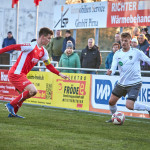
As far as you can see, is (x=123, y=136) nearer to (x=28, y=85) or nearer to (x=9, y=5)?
(x=28, y=85)

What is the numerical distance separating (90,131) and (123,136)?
0.77 meters

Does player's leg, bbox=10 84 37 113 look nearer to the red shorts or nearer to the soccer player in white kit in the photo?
the red shorts

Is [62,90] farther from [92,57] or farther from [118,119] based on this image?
[118,119]

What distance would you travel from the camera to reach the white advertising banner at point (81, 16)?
53.3ft

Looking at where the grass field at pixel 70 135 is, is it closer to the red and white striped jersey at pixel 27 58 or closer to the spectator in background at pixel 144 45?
the red and white striped jersey at pixel 27 58

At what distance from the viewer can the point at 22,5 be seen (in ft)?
89.6

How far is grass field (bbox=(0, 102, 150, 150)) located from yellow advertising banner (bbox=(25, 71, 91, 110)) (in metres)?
2.34

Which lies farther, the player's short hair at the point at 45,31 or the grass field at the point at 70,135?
the player's short hair at the point at 45,31

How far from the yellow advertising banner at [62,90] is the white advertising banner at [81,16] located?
3.51 m

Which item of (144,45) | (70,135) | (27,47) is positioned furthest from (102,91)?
(70,135)

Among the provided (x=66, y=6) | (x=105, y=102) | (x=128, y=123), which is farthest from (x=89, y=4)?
(x=128, y=123)

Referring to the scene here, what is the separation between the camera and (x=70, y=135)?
7617 mm

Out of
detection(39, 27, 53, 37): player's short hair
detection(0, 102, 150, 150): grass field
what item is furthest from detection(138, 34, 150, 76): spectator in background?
detection(39, 27, 53, 37): player's short hair

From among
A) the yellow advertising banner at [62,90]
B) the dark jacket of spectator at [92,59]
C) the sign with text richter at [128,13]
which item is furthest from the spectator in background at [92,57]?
the sign with text richter at [128,13]
